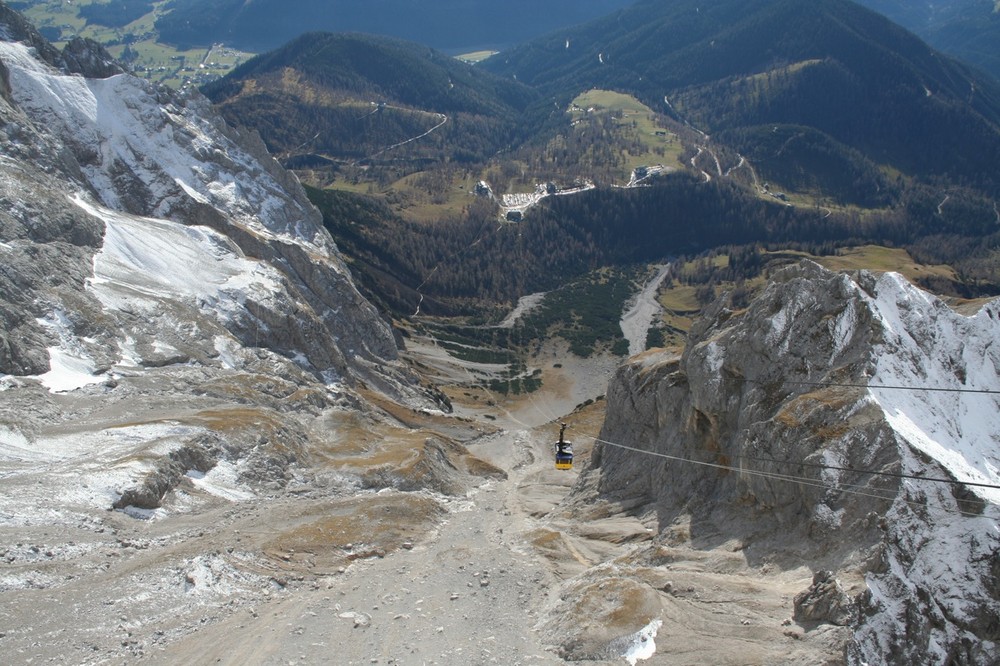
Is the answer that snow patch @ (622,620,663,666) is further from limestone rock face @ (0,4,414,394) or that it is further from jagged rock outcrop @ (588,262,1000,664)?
limestone rock face @ (0,4,414,394)

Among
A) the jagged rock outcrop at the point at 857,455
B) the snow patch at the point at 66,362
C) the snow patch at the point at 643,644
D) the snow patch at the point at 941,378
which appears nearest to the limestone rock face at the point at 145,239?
the snow patch at the point at 66,362

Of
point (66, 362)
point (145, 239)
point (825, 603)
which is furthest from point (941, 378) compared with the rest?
point (145, 239)

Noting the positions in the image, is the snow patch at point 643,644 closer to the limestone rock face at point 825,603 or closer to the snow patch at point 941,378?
the limestone rock face at point 825,603

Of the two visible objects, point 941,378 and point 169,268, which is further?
point 169,268

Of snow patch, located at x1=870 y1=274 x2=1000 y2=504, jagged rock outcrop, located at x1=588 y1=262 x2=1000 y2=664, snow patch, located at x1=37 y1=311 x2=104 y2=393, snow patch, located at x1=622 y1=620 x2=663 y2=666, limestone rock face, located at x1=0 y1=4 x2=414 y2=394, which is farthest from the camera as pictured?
limestone rock face, located at x1=0 y1=4 x2=414 y2=394

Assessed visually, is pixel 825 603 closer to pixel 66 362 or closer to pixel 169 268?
pixel 66 362

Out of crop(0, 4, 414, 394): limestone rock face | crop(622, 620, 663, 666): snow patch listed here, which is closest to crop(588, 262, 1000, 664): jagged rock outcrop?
crop(622, 620, 663, 666): snow patch

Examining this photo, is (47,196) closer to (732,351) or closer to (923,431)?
(732,351)

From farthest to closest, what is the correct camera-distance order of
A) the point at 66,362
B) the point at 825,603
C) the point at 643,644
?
the point at 66,362, the point at 643,644, the point at 825,603

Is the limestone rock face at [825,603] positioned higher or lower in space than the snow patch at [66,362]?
higher

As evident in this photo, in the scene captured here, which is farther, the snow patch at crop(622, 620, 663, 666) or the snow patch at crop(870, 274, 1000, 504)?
the snow patch at crop(870, 274, 1000, 504)
